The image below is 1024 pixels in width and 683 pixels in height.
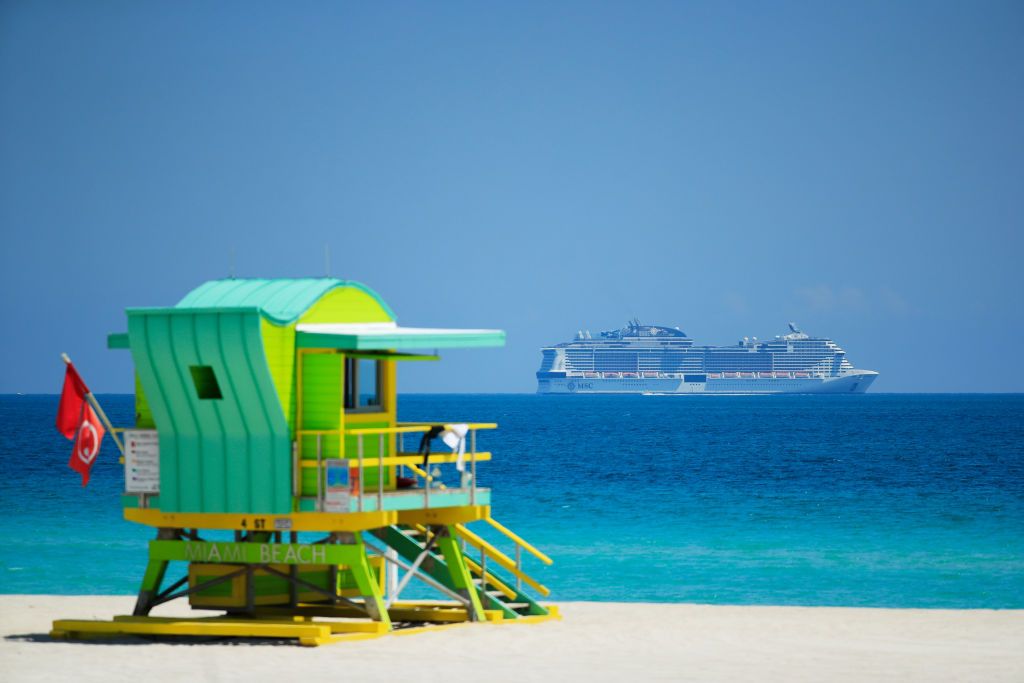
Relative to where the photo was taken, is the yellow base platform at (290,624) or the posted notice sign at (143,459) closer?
the yellow base platform at (290,624)

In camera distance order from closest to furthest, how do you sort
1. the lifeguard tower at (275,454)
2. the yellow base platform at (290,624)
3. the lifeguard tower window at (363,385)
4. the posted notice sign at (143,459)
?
the lifeguard tower at (275,454) < the yellow base platform at (290,624) < the posted notice sign at (143,459) < the lifeguard tower window at (363,385)

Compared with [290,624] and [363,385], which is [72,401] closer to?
[363,385]

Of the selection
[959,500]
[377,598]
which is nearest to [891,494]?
[959,500]

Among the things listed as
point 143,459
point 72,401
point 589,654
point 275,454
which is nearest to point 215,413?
point 275,454

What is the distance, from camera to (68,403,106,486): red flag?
17.4 m

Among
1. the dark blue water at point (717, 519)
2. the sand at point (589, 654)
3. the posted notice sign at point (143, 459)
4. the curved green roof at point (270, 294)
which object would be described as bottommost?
the dark blue water at point (717, 519)

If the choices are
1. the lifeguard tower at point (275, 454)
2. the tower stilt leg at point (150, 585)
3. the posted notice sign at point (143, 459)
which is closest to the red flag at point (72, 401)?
the lifeguard tower at point (275, 454)

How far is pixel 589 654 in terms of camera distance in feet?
50.6

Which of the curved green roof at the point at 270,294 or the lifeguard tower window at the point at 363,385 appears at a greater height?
the curved green roof at the point at 270,294

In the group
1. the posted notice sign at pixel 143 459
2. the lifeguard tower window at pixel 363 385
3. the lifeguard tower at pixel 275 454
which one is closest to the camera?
the lifeguard tower at pixel 275 454

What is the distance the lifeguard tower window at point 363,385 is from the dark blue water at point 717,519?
965 cm

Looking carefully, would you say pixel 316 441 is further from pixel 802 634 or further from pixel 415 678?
pixel 802 634

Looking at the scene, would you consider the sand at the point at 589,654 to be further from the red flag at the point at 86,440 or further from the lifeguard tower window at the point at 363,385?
the lifeguard tower window at the point at 363,385

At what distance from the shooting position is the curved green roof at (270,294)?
15.6 meters
